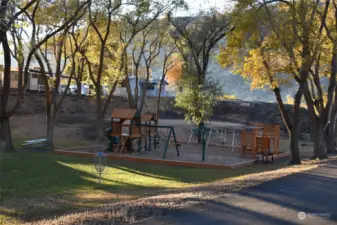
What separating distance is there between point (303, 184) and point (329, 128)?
18877 mm

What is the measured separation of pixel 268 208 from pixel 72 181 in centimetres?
909

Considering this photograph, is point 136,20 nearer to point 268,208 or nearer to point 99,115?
point 99,115

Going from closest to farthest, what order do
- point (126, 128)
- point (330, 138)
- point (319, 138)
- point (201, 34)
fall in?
1. point (319, 138)
2. point (126, 128)
3. point (330, 138)
4. point (201, 34)

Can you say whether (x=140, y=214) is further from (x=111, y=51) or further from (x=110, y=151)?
(x=111, y=51)

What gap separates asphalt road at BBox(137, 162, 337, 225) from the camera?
271 inches

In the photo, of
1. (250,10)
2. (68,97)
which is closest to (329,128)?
(250,10)

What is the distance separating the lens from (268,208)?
7832 mm

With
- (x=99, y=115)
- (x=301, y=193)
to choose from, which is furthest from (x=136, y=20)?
(x=301, y=193)

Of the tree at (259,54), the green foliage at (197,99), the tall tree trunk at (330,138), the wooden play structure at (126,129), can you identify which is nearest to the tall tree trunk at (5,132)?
the wooden play structure at (126,129)

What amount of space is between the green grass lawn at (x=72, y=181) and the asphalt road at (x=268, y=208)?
3.12 meters

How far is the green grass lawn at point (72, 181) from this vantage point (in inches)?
396

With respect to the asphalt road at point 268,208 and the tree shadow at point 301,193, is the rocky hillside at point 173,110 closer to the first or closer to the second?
the tree shadow at point 301,193

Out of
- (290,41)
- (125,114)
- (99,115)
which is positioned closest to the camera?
(290,41)

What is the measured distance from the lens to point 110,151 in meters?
24.2
